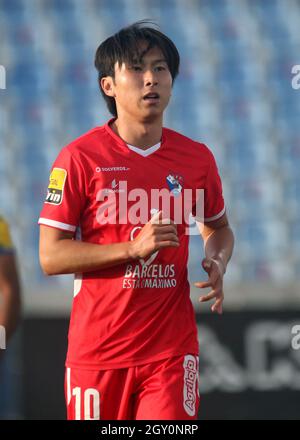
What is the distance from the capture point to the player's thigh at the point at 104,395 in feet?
12.4

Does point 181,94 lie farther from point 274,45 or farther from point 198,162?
point 198,162

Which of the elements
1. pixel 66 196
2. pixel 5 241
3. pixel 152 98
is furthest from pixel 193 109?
pixel 66 196

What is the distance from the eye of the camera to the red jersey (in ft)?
12.4

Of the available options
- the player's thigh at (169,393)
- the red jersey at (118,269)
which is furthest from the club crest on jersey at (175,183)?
the player's thigh at (169,393)

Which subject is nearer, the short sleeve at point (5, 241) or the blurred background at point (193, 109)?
the short sleeve at point (5, 241)

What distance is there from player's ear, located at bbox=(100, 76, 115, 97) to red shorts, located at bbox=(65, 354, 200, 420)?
1148 millimetres

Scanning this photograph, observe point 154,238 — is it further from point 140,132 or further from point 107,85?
point 107,85

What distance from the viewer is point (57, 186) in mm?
3795

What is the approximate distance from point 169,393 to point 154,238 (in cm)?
64

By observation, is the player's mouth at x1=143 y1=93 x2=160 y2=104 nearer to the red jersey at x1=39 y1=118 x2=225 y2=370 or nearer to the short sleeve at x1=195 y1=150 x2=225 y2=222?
the red jersey at x1=39 y1=118 x2=225 y2=370

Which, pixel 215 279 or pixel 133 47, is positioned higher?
pixel 133 47

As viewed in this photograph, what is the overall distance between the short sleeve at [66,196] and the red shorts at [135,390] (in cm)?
61

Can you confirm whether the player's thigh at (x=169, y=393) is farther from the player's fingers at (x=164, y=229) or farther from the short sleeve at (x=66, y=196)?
the short sleeve at (x=66, y=196)

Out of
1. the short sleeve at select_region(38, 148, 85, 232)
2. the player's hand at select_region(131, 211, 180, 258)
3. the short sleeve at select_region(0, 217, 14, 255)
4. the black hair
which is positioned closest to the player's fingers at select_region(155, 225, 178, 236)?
the player's hand at select_region(131, 211, 180, 258)
